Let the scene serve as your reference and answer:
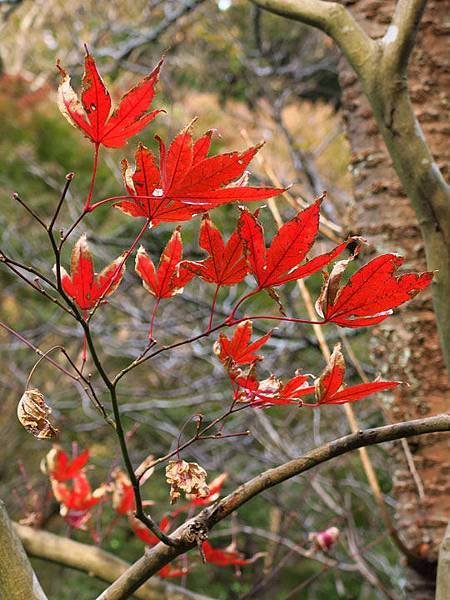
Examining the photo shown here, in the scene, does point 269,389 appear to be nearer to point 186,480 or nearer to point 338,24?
point 186,480

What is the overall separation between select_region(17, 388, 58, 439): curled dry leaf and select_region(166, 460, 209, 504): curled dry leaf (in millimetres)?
68

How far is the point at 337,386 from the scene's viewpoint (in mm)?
395

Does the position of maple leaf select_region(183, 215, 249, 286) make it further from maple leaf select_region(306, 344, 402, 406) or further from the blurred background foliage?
the blurred background foliage

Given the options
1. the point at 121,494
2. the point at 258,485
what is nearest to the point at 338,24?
the point at 258,485

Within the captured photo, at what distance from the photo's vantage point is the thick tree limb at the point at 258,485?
0.38 m

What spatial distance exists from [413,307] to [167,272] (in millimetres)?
465

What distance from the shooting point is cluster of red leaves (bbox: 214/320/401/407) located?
0.39 m

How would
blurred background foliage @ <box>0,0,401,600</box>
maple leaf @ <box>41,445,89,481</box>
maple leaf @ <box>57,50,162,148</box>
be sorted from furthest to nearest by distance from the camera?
1. blurred background foliage @ <box>0,0,401,600</box>
2. maple leaf @ <box>41,445,89,481</box>
3. maple leaf @ <box>57,50,162,148</box>

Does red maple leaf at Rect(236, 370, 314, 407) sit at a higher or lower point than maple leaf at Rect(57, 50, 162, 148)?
lower

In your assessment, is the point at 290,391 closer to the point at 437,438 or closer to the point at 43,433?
the point at 43,433

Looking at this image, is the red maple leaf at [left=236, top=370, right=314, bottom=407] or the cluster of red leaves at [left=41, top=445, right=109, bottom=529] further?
the cluster of red leaves at [left=41, top=445, right=109, bottom=529]

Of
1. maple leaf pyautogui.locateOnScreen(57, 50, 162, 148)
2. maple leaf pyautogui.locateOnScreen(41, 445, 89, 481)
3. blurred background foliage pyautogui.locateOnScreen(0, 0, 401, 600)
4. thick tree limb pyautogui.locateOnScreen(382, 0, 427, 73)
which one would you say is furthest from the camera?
blurred background foliage pyautogui.locateOnScreen(0, 0, 401, 600)

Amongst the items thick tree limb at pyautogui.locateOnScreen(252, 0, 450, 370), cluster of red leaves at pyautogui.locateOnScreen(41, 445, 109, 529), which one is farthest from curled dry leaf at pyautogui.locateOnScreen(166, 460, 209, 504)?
cluster of red leaves at pyautogui.locateOnScreen(41, 445, 109, 529)

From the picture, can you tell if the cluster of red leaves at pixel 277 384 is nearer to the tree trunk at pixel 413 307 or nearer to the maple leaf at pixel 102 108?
the maple leaf at pixel 102 108
